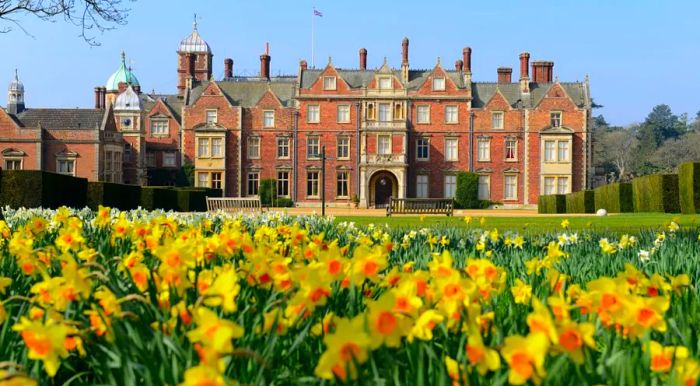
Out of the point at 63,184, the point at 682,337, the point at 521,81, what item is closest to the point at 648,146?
the point at 521,81

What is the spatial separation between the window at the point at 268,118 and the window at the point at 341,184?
478 cm

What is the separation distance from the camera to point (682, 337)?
2.35 metres

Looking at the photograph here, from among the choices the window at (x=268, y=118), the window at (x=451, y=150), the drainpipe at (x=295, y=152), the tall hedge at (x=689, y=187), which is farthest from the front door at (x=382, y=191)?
the tall hedge at (x=689, y=187)

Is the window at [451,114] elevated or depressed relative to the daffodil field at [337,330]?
elevated

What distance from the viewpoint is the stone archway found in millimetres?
44781

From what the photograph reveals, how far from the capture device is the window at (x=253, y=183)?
45688 millimetres

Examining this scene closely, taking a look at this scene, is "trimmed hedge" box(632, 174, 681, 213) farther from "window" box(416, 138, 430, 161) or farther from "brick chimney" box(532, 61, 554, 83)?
"brick chimney" box(532, 61, 554, 83)

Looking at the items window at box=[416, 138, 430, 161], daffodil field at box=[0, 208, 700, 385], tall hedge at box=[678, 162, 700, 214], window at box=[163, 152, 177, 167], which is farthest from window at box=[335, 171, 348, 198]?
daffodil field at box=[0, 208, 700, 385]

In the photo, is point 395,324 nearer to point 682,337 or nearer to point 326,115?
point 682,337

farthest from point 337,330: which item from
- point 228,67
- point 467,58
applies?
point 228,67

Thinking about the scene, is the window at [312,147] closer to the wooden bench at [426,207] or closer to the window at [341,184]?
the window at [341,184]

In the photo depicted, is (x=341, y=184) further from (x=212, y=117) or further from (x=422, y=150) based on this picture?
(x=212, y=117)

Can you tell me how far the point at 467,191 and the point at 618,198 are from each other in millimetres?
20207

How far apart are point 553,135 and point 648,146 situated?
32.5 meters
